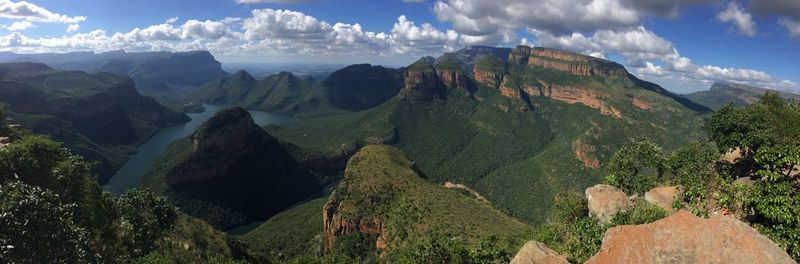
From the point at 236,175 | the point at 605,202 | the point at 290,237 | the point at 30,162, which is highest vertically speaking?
the point at 30,162

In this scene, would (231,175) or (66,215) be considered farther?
(231,175)

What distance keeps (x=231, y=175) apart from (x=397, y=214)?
108 metres

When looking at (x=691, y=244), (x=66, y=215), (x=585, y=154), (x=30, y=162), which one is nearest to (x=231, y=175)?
(x=30, y=162)

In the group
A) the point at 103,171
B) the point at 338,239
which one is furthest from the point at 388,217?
the point at 103,171

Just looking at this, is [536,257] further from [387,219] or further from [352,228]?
[352,228]

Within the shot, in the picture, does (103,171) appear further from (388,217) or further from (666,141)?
(666,141)

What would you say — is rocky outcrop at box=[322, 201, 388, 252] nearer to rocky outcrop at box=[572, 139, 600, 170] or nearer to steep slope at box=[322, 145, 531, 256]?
steep slope at box=[322, 145, 531, 256]

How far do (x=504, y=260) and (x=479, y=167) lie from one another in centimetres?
16147

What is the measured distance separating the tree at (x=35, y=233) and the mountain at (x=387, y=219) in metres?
42.4

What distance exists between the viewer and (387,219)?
79.1 metres

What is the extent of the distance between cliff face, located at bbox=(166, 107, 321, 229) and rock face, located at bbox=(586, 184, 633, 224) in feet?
446

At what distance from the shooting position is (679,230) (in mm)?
21594

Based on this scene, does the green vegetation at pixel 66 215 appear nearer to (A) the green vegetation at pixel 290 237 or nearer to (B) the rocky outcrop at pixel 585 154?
(A) the green vegetation at pixel 290 237

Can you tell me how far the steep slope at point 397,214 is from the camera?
70625 mm
